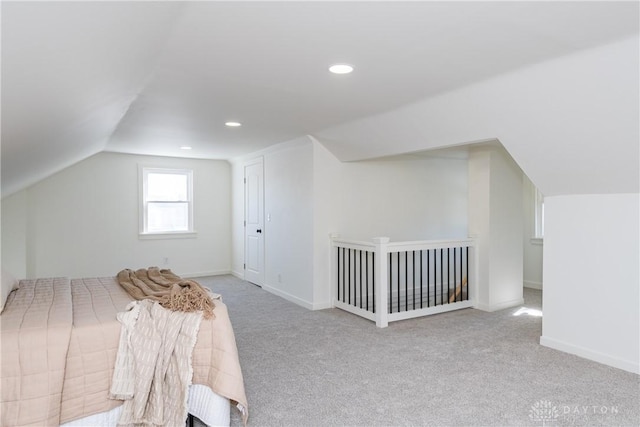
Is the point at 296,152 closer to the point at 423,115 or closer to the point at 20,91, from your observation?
the point at 423,115

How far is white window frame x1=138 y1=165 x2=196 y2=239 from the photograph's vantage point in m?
6.67

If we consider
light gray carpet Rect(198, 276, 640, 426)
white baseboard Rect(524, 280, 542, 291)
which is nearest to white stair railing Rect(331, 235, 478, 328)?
light gray carpet Rect(198, 276, 640, 426)

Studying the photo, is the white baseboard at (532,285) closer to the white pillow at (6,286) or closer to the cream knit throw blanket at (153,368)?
the cream knit throw blanket at (153,368)

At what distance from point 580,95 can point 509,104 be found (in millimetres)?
460

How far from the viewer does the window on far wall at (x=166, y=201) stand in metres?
6.75

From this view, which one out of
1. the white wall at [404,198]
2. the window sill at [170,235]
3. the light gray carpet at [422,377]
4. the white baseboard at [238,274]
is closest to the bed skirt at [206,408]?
the light gray carpet at [422,377]

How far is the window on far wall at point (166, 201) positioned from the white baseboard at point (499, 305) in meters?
4.83

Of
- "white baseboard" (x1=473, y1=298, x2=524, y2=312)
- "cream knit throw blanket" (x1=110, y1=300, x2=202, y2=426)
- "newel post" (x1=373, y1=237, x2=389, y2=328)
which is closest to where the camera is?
"cream knit throw blanket" (x1=110, y1=300, x2=202, y2=426)

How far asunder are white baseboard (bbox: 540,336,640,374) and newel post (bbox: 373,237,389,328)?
1442 millimetres

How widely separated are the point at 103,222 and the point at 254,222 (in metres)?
2.37

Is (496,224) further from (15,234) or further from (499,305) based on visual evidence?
(15,234)

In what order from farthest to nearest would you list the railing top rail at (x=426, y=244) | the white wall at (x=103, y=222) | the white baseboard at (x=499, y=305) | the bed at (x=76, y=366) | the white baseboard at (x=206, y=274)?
the white baseboard at (x=206, y=274) → the white wall at (x=103, y=222) → the white baseboard at (x=499, y=305) → the railing top rail at (x=426, y=244) → the bed at (x=76, y=366)

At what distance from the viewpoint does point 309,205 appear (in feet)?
16.7

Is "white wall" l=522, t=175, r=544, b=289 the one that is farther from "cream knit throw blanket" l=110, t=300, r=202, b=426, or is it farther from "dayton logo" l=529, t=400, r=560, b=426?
"cream knit throw blanket" l=110, t=300, r=202, b=426
